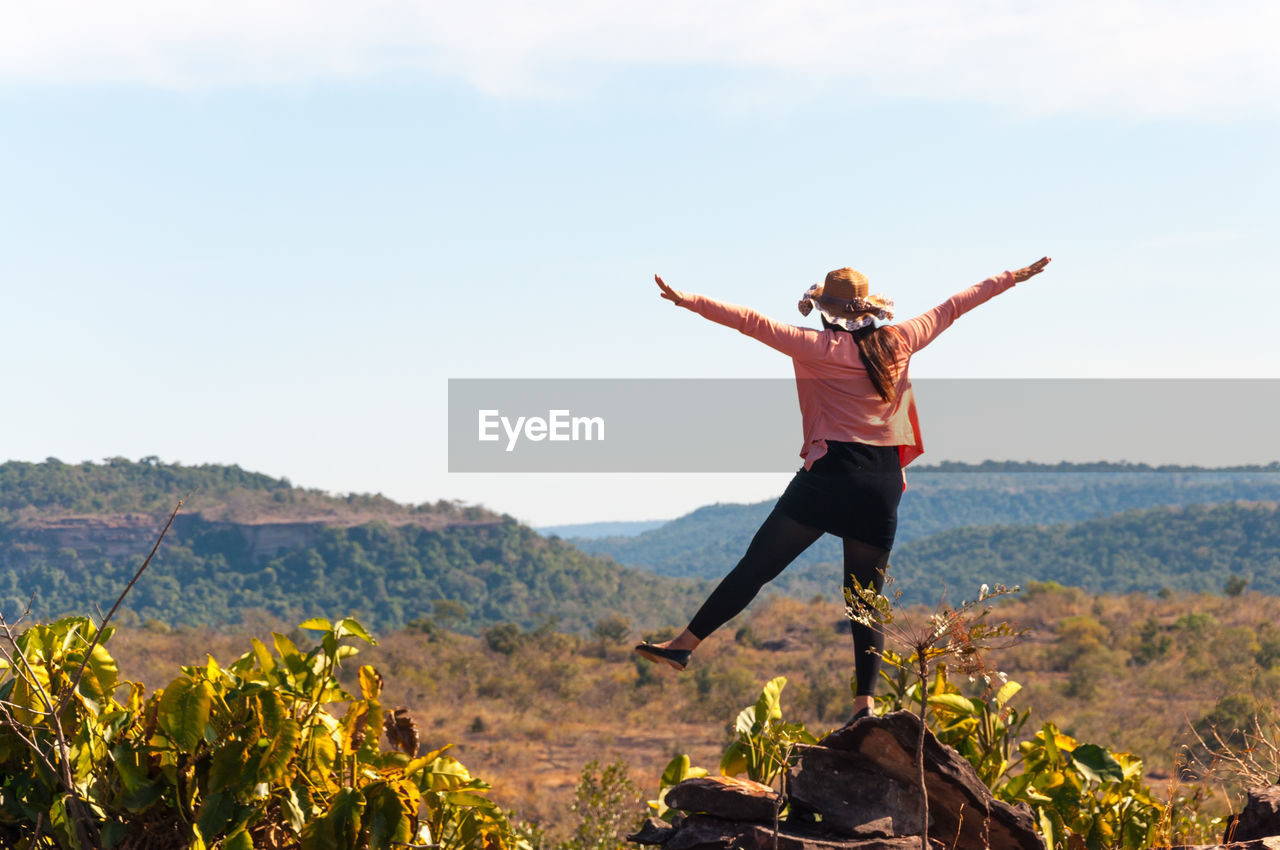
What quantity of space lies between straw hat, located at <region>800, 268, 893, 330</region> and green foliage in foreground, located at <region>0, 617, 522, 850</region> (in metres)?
2.10

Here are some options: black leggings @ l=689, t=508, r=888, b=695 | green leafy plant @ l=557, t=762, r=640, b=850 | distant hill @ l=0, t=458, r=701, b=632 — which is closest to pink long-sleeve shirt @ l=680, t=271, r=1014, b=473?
black leggings @ l=689, t=508, r=888, b=695

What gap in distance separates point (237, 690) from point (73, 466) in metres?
90.3

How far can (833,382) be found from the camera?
14.9 ft

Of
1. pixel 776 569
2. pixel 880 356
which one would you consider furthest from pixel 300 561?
pixel 880 356

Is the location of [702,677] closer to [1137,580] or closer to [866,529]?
[866,529]

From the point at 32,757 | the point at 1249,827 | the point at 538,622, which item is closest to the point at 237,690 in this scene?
the point at 32,757

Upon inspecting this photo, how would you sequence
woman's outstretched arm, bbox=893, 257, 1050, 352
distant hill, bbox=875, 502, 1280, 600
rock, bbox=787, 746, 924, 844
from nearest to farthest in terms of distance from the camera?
1. rock, bbox=787, 746, 924, 844
2. woman's outstretched arm, bbox=893, 257, 1050, 352
3. distant hill, bbox=875, 502, 1280, 600

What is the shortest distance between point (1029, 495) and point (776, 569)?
114675 mm

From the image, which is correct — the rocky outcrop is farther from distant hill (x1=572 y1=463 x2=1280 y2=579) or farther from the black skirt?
distant hill (x1=572 y1=463 x2=1280 y2=579)

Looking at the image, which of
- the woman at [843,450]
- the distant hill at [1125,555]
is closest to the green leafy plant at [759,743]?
the woman at [843,450]

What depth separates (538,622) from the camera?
57438 mm

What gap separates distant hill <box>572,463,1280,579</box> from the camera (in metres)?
106

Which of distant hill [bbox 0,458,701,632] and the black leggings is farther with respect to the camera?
distant hill [bbox 0,458,701,632]

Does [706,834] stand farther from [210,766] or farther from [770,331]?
[770,331]
